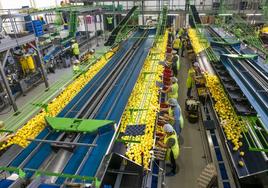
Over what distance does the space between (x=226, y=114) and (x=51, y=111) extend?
5.85 m

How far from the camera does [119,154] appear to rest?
15.4 ft

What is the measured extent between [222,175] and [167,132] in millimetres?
1928

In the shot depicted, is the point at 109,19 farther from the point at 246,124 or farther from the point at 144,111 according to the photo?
the point at 246,124

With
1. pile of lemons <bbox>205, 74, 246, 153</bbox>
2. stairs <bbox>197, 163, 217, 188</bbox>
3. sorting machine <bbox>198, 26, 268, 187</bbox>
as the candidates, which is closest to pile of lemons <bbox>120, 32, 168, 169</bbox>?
stairs <bbox>197, 163, 217, 188</bbox>

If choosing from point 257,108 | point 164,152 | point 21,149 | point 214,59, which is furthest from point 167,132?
point 214,59

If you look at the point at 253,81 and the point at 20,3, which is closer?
the point at 253,81

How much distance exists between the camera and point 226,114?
7641 millimetres

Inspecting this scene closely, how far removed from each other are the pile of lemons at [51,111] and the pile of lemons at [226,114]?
511 centimetres

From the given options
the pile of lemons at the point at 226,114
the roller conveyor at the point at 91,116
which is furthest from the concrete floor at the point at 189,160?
the roller conveyor at the point at 91,116

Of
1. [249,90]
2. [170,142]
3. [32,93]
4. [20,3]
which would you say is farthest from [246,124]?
[20,3]

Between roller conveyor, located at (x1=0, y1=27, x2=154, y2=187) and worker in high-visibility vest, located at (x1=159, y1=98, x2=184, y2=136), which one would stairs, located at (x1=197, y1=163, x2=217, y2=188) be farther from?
roller conveyor, located at (x1=0, y1=27, x2=154, y2=187)

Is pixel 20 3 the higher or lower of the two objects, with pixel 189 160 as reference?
higher

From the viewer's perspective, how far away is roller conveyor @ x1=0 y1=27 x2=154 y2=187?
14.1 ft

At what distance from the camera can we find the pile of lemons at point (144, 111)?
477 centimetres
